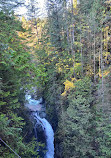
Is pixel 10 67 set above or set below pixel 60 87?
above

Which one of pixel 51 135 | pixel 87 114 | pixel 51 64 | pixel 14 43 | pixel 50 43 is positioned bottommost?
pixel 51 135

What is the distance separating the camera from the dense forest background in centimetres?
604

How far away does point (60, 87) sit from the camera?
14.7m

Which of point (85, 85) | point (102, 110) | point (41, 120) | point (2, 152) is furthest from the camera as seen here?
point (41, 120)

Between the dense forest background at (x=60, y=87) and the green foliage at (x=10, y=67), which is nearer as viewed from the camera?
the green foliage at (x=10, y=67)

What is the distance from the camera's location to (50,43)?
1627cm

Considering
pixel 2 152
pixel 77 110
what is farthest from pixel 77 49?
pixel 2 152

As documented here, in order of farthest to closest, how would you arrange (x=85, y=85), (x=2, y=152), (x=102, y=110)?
(x=85, y=85) < (x=102, y=110) < (x=2, y=152)

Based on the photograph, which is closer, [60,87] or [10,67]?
[10,67]

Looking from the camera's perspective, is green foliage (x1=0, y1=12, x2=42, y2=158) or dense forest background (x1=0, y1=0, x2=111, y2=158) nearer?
green foliage (x1=0, y1=12, x2=42, y2=158)

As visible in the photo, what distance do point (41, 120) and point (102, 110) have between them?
1004 cm

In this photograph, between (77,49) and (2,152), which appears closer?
(2,152)

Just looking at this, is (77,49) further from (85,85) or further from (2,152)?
(2,152)

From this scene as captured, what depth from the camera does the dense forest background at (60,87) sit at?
19.8 ft
